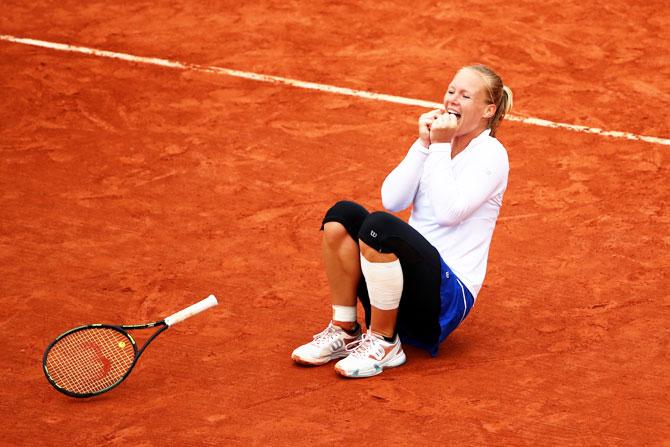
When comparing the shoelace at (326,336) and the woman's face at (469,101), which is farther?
the shoelace at (326,336)

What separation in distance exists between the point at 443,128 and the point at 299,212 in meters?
2.33

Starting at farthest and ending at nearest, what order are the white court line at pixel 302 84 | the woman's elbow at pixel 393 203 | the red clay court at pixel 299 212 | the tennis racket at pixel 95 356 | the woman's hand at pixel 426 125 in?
the white court line at pixel 302 84, the woman's elbow at pixel 393 203, the woman's hand at pixel 426 125, the tennis racket at pixel 95 356, the red clay court at pixel 299 212

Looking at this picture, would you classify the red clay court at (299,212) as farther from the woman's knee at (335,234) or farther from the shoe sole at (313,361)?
the woman's knee at (335,234)

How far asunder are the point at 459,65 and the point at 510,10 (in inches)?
55.2

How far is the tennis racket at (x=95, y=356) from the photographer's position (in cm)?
531

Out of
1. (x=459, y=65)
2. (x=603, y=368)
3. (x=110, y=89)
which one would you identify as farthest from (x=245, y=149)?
(x=603, y=368)

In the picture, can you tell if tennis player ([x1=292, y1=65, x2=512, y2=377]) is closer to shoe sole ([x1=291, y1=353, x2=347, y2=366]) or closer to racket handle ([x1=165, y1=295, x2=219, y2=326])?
shoe sole ([x1=291, y1=353, x2=347, y2=366])

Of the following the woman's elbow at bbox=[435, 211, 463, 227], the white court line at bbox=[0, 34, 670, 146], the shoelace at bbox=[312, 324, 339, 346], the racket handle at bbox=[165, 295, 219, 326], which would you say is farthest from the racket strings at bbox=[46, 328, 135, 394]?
the white court line at bbox=[0, 34, 670, 146]

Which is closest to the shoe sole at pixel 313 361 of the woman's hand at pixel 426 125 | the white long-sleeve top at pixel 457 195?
the white long-sleeve top at pixel 457 195

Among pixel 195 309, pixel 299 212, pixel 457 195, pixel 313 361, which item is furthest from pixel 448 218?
pixel 299 212

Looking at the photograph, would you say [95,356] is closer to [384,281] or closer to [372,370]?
[372,370]

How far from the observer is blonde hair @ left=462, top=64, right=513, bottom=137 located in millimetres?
5398

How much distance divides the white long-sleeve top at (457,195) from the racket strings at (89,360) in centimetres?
154

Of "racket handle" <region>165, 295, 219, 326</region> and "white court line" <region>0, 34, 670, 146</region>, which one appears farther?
"white court line" <region>0, 34, 670, 146</region>
